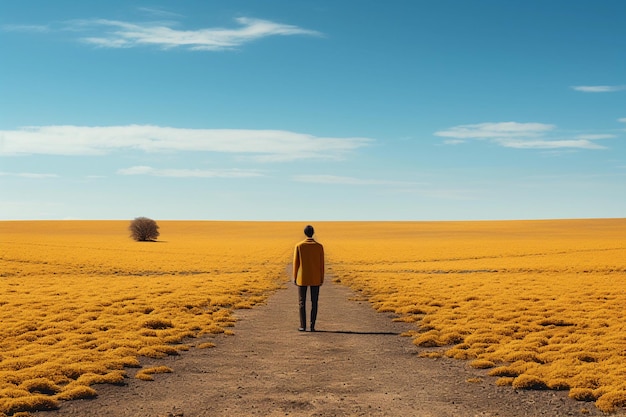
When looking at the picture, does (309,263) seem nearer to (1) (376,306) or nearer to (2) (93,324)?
(2) (93,324)

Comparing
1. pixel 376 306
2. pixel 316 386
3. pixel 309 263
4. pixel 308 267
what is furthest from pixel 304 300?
pixel 376 306

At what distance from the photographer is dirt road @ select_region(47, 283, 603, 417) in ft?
32.4

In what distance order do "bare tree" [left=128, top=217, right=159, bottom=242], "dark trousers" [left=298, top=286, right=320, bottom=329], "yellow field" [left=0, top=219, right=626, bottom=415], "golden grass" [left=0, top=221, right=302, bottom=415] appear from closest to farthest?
"golden grass" [left=0, top=221, right=302, bottom=415] < "yellow field" [left=0, top=219, right=626, bottom=415] < "dark trousers" [left=298, top=286, right=320, bottom=329] < "bare tree" [left=128, top=217, right=159, bottom=242]

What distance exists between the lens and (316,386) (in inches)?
444

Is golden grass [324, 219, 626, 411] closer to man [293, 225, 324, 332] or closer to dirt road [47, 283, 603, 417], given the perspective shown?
dirt road [47, 283, 603, 417]

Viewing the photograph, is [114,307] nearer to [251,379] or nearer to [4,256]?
[251,379]

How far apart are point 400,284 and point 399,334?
53.8ft

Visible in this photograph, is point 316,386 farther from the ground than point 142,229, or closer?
closer

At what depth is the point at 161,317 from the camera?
67.1 ft

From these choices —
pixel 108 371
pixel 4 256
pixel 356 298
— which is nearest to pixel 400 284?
Result: pixel 356 298

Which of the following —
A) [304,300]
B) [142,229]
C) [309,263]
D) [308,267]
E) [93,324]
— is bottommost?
[93,324]

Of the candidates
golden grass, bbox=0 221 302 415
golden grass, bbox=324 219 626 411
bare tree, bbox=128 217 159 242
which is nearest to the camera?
golden grass, bbox=0 221 302 415

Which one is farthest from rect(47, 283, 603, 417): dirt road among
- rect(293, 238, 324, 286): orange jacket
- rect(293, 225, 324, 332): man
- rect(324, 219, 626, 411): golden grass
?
rect(293, 238, 324, 286): orange jacket

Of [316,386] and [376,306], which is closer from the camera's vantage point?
[316,386]
